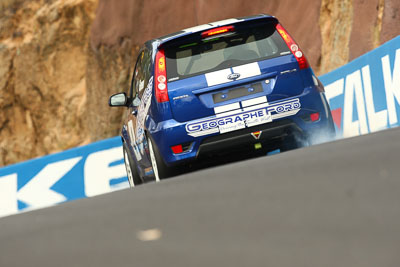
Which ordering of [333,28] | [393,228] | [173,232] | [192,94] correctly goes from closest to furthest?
[393,228] < [173,232] < [192,94] < [333,28]

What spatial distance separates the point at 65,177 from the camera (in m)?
13.8

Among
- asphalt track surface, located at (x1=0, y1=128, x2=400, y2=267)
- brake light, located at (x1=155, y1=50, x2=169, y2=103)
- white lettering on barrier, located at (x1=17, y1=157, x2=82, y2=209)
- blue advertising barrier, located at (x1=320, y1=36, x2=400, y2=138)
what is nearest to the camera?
asphalt track surface, located at (x1=0, y1=128, x2=400, y2=267)

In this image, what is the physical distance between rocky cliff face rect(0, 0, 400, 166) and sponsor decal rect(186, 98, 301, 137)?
31.7 feet

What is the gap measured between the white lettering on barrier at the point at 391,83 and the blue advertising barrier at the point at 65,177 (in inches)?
211

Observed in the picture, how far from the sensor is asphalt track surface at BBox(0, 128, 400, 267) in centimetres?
300

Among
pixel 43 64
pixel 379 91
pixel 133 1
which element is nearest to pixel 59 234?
pixel 379 91

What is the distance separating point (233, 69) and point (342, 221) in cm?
470

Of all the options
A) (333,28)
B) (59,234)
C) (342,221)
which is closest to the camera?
(342,221)

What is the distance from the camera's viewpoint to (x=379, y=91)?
32.2 ft

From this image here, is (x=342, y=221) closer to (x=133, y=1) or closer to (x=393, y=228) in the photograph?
(x=393, y=228)

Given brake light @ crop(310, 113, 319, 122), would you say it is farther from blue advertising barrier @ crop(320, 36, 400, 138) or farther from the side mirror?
the side mirror

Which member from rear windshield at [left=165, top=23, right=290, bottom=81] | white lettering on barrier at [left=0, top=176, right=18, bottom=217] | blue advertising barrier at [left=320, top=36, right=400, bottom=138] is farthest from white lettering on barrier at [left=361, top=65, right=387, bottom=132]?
white lettering on barrier at [left=0, top=176, right=18, bottom=217]

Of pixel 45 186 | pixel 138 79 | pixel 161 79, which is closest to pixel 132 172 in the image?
pixel 138 79

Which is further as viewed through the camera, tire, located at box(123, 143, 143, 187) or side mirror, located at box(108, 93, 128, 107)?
tire, located at box(123, 143, 143, 187)
